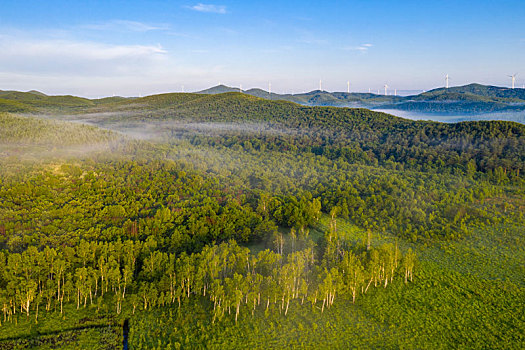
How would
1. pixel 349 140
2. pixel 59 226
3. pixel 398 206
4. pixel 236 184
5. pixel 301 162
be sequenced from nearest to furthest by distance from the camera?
pixel 59 226 → pixel 398 206 → pixel 236 184 → pixel 301 162 → pixel 349 140

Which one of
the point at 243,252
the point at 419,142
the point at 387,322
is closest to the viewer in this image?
the point at 387,322

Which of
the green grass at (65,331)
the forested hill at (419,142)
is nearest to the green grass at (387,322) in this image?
the green grass at (65,331)

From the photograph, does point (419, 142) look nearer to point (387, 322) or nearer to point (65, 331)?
point (387, 322)

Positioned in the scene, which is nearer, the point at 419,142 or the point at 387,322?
Result: the point at 387,322

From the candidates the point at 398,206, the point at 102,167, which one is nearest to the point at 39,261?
the point at 102,167

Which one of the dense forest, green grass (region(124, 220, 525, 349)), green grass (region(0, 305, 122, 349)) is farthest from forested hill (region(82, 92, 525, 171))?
green grass (region(0, 305, 122, 349))

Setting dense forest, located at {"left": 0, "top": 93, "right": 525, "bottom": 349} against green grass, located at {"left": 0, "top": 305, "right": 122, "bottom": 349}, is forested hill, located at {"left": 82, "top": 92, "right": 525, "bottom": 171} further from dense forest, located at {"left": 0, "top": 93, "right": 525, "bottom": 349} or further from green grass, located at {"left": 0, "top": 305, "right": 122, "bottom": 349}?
green grass, located at {"left": 0, "top": 305, "right": 122, "bottom": 349}

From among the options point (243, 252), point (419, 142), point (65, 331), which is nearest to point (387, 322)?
point (243, 252)

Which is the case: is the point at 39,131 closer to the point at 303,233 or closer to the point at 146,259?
the point at 146,259
